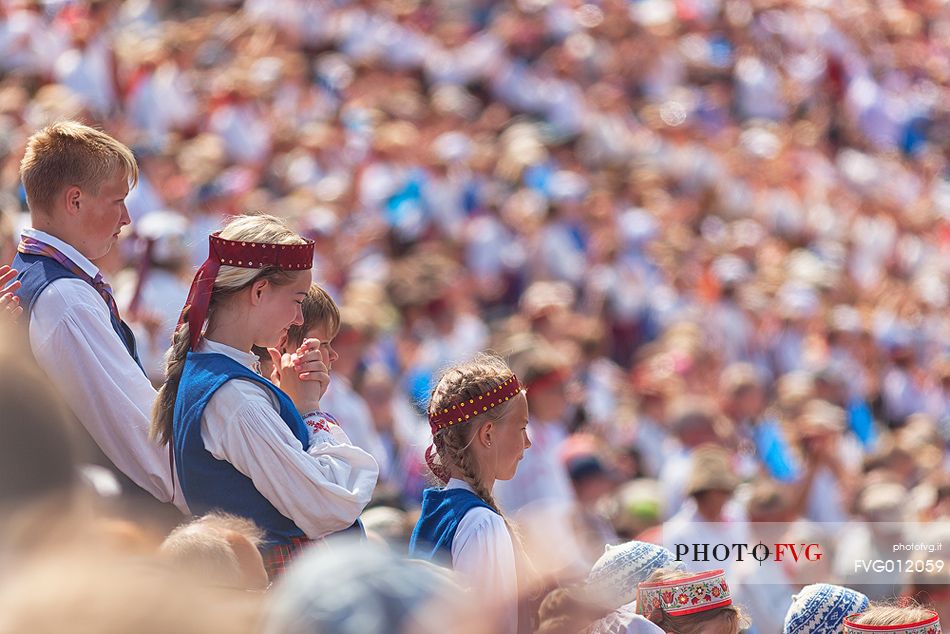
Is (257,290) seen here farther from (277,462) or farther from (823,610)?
(823,610)

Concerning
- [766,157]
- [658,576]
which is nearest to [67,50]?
[766,157]

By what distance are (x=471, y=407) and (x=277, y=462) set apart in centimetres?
54

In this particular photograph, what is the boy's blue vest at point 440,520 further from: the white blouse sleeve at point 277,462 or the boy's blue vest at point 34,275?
the boy's blue vest at point 34,275

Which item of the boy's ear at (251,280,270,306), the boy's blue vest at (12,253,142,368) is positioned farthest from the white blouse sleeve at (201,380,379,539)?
the boy's blue vest at (12,253,142,368)

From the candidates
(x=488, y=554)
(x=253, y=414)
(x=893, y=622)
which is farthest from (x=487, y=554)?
(x=893, y=622)

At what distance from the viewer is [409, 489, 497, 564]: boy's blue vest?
3.51m

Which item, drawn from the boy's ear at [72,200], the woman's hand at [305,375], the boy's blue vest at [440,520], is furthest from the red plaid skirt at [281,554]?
the boy's ear at [72,200]

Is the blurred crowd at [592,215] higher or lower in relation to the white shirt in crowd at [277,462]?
lower

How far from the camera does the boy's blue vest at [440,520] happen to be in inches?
138

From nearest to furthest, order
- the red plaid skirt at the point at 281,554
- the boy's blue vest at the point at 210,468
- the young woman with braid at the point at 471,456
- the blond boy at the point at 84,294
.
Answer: the red plaid skirt at the point at 281,554, the boy's blue vest at the point at 210,468, the young woman with braid at the point at 471,456, the blond boy at the point at 84,294

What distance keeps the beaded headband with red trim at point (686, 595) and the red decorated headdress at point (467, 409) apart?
570 millimetres

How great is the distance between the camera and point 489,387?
3.64 meters

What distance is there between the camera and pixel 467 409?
362cm

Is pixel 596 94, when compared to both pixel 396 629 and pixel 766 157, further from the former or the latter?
pixel 396 629
